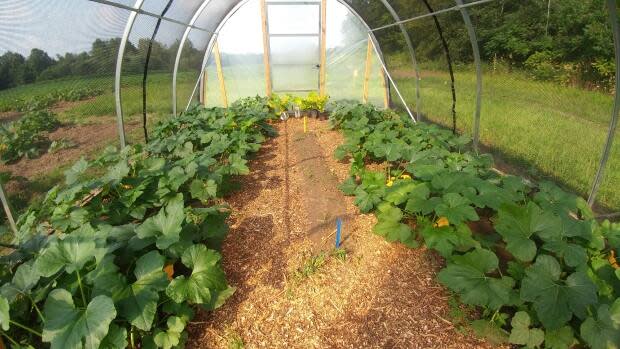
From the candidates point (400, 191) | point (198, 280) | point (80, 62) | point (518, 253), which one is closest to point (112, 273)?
point (198, 280)

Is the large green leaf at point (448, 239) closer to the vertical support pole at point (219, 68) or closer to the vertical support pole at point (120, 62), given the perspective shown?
the vertical support pole at point (120, 62)

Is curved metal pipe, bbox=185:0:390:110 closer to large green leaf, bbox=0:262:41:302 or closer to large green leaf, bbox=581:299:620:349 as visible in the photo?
large green leaf, bbox=0:262:41:302

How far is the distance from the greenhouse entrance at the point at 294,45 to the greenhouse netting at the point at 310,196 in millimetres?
2001

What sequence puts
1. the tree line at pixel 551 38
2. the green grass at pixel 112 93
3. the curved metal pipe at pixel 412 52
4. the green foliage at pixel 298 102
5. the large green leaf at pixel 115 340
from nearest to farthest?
the large green leaf at pixel 115 340 → the green grass at pixel 112 93 → the tree line at pixel 551 38 → the curved metal pipe at pixel 412 52 → the green foliage at pixel 298 102

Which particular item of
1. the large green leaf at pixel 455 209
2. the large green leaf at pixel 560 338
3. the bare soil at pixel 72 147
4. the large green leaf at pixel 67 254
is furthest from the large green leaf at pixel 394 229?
the bare soil at pixel 72 147

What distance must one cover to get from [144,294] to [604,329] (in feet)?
7.23

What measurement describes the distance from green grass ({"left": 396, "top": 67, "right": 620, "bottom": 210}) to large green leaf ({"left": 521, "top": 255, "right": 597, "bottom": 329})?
192 cm

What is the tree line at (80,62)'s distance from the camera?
2428 mm

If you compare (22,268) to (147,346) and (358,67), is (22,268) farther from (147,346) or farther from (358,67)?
(358,67)

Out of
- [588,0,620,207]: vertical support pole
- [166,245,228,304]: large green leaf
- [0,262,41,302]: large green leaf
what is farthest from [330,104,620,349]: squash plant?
[0,262,41,302]: large green leaf

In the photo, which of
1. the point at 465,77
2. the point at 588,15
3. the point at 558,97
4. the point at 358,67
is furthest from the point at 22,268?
the point at 358,67

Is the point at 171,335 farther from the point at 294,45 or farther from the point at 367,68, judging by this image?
the point at 367,68

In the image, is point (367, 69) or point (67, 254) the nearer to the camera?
point (67, 254)

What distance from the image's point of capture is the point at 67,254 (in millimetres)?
1643
